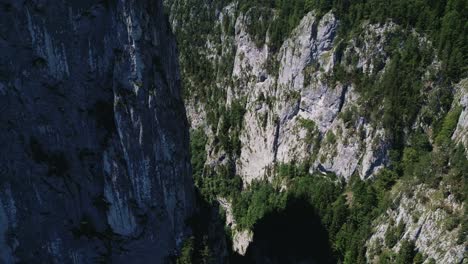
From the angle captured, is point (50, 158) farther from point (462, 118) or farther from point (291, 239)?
point (462, 118)

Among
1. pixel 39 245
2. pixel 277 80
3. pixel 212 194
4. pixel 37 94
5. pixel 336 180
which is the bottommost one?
pixel 212 194

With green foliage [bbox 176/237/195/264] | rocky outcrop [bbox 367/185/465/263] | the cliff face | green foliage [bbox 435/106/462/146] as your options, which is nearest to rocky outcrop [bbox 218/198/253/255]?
the cliff face

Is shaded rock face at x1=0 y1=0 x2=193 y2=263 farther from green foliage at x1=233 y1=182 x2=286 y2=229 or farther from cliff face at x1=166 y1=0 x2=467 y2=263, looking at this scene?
cliff face at x1=166 y1=0 x2=467 y2=263

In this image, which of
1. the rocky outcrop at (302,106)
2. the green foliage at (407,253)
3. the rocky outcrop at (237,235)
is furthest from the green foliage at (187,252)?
the rocky outcrop at (302,106)

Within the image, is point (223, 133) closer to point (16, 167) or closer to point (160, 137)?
point (160, 137)

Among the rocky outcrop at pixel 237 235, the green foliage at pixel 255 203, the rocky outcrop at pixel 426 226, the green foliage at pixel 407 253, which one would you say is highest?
the rocky outcrop at pixel 426 226

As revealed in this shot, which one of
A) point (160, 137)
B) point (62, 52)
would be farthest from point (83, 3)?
point (160, 137)

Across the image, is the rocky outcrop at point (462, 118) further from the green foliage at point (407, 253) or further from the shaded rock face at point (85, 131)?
the shaded rock face at point (85, 131)
